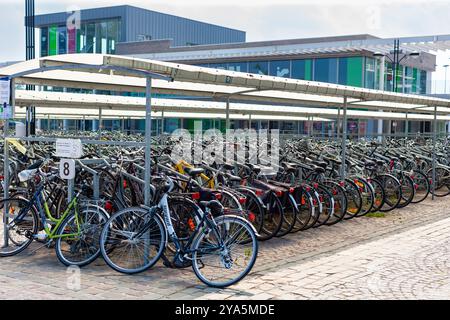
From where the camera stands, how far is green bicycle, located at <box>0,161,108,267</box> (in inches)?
229

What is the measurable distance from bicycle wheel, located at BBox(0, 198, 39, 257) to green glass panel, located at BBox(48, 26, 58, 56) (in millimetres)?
43216

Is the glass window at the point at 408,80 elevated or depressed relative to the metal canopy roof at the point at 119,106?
elevated

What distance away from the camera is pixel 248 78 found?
7.24 metres

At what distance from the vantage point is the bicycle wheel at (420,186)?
10.9 metres

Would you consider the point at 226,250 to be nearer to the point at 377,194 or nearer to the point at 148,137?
the point at 148,137

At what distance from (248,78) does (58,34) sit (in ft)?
144

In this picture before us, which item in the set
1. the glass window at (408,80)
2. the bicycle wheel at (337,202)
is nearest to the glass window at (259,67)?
the glass window at (408,80)

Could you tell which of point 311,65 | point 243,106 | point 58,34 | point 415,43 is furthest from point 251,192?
point 58,34

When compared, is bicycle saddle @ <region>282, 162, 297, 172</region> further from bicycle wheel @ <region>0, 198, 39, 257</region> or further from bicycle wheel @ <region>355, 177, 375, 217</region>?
bicycle wheel @ <region>0, 198, 39, 257</region>

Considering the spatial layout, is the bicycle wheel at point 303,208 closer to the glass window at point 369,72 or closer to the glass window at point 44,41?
the glass window at point 369,72

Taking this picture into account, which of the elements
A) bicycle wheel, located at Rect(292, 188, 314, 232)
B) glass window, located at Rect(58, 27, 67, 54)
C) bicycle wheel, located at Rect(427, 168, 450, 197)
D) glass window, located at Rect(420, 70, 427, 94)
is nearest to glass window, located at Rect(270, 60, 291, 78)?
glass window, located at Rect(420, 70, 427, 94)

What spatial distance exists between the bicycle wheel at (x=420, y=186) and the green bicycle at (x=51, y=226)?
22.2ft

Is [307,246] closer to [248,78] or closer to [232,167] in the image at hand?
[232,167]

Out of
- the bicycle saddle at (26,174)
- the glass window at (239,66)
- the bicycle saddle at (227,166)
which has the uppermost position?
the glass window at (239,66)
